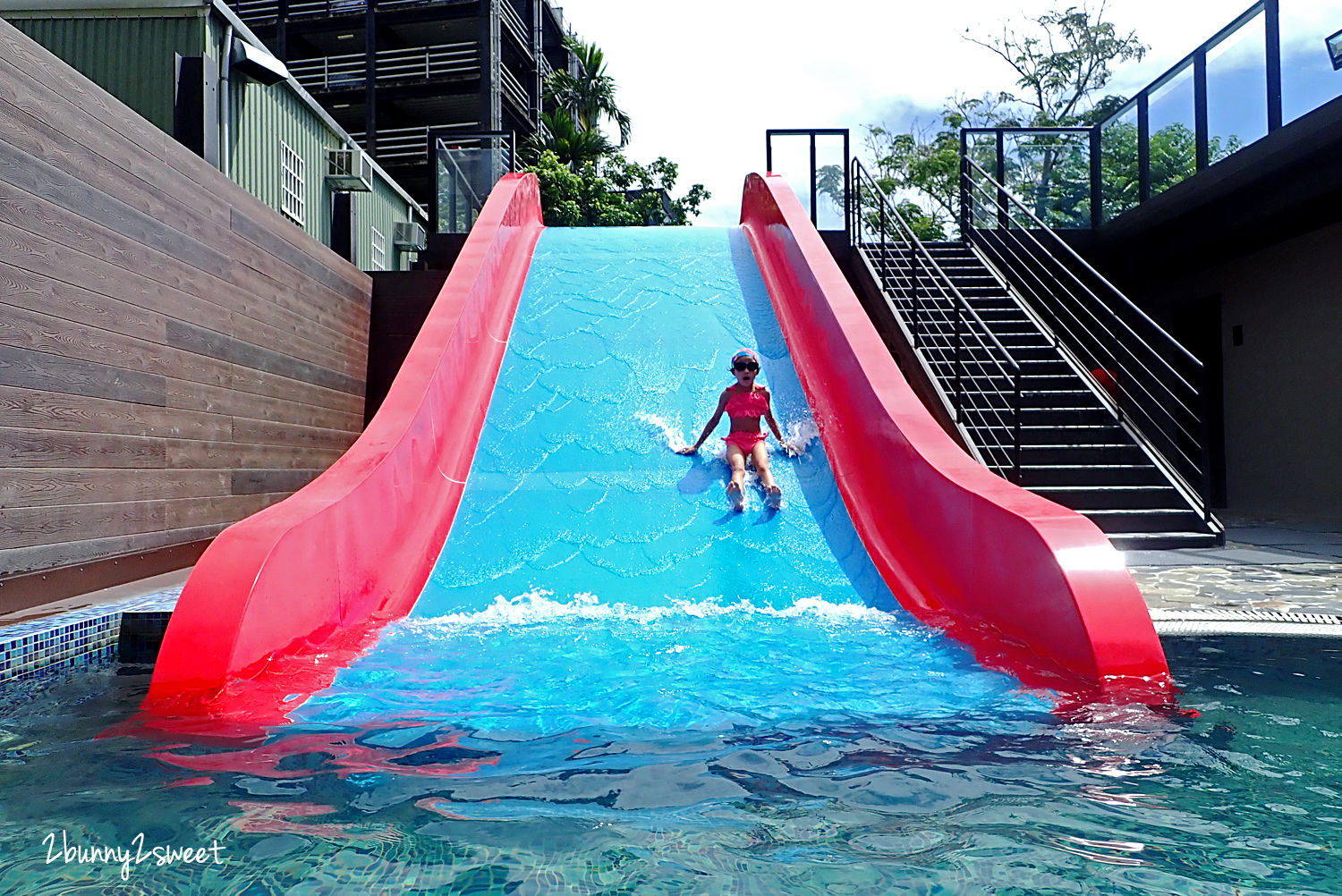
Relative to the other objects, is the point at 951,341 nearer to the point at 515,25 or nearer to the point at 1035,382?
the point at 1035,382

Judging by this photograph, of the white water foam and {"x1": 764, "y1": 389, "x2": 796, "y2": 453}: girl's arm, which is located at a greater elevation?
{"x1": 764, "y1": 389, "x2": 796, "y2": 453}: girl's arm

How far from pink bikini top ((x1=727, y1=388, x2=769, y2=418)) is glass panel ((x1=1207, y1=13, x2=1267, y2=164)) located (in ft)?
16.2

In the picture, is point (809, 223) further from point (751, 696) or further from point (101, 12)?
point (101, 12)

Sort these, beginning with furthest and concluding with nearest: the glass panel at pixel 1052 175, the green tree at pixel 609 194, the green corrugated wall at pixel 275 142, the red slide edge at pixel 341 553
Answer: the green tree at pixel 609 194, the glass panel at pixel 1052 175, the green corrugated wall at pixel 275 142, the red slide edge at pixel 341 553

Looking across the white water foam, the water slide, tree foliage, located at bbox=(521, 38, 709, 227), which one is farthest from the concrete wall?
tree foliage, located at bbox=(521, 38, 709, 227)

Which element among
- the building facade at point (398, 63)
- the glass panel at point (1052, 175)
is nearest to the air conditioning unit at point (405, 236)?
the glass panel at point (1052, 175)

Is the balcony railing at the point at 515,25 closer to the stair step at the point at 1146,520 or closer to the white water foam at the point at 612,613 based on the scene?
the stair step at the point at 1146,520

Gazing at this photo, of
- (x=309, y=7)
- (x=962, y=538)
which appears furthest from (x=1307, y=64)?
(x=309, y=7)

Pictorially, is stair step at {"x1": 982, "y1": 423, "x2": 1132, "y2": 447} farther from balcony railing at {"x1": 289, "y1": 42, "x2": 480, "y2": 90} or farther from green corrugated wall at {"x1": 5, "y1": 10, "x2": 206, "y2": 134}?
balcony railing at {"x1": 289, "y1": 42, "x2": 480, "y2": 90}

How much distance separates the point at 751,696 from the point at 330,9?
83.2ft

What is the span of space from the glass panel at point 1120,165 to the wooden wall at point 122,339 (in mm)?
8429

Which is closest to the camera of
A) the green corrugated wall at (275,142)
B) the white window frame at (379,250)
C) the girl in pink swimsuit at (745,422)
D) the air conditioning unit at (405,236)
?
the girl in pink swimsuit at (745,422)

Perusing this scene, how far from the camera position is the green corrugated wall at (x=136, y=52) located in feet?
28.7

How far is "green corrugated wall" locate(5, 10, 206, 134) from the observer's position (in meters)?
8.74
